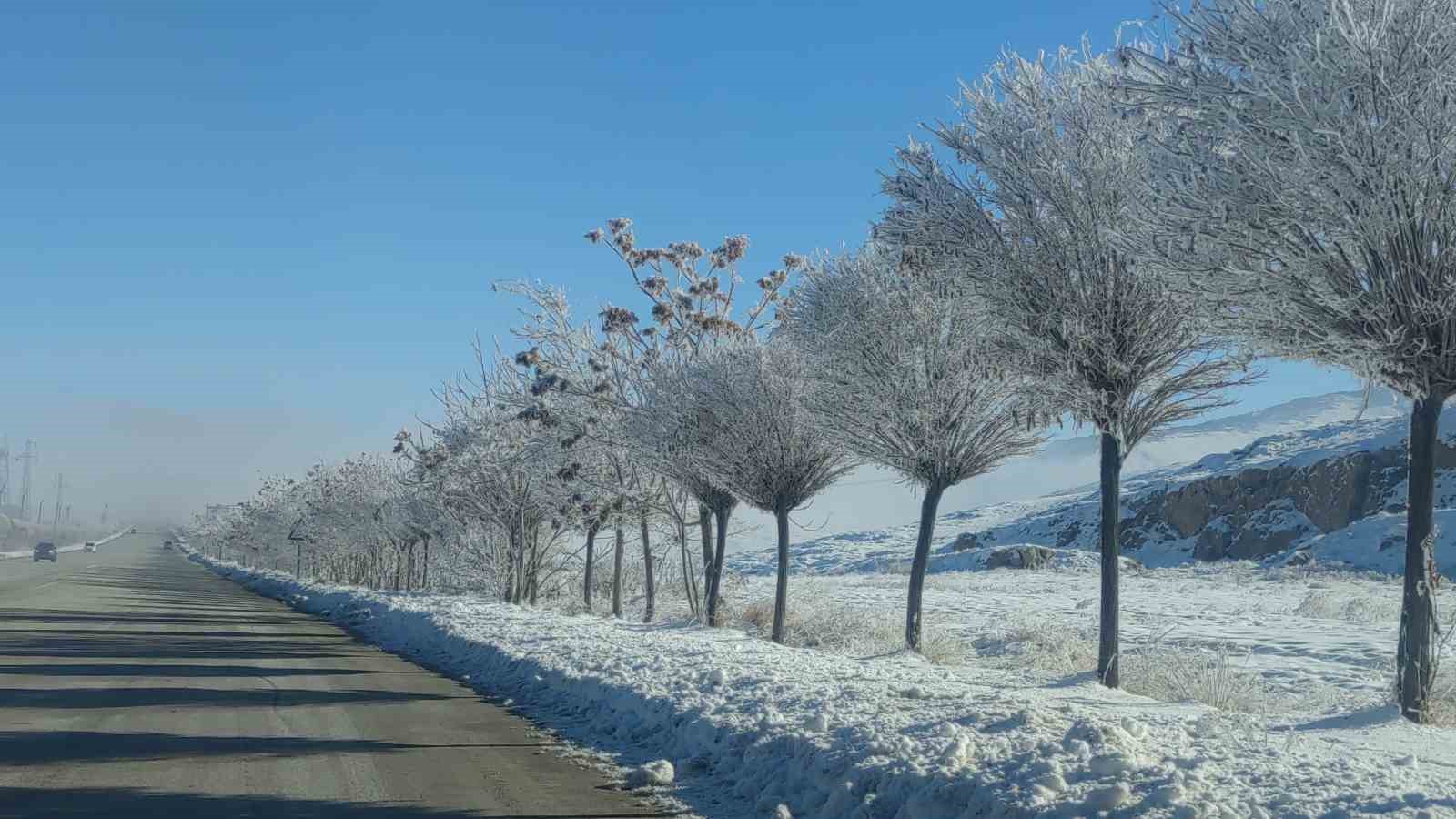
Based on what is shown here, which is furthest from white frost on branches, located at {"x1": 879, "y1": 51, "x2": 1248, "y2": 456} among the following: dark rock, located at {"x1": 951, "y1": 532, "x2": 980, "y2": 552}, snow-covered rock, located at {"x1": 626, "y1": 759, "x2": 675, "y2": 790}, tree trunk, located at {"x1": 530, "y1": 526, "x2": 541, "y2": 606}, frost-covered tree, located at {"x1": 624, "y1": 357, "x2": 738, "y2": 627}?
dark rock, located at {"x1": 951, "y1": 532, "x2": 980, "y2": 552}

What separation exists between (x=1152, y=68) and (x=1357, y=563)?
4729 cm

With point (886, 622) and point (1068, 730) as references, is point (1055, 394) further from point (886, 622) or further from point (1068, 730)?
point (886, 622)

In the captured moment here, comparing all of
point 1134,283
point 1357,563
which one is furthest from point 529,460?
point 1357,563

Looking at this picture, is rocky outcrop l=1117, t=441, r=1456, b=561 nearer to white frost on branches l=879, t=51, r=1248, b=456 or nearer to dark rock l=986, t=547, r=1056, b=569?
dark rock l=986, t=547, r=1056, b=569

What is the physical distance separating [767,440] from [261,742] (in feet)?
41.5

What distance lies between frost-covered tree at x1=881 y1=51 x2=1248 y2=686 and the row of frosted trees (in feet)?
0.09

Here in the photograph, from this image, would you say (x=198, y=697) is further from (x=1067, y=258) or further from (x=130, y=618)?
(x=130, y=618)

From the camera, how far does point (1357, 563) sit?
49.9m

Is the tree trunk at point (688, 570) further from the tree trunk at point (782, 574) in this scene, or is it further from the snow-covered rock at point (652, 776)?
the snow-covered rock at point (652, 776)

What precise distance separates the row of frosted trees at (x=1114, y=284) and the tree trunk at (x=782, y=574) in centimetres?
8

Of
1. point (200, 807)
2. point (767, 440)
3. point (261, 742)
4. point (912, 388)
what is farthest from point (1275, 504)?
point (200, 807)

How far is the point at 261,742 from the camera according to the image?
973 centimetres

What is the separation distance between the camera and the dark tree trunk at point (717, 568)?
23656 millimetres

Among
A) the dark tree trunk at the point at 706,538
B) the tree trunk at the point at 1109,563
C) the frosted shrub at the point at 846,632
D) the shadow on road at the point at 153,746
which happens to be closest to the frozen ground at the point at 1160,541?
the frosted shrub at the point at 846,632
